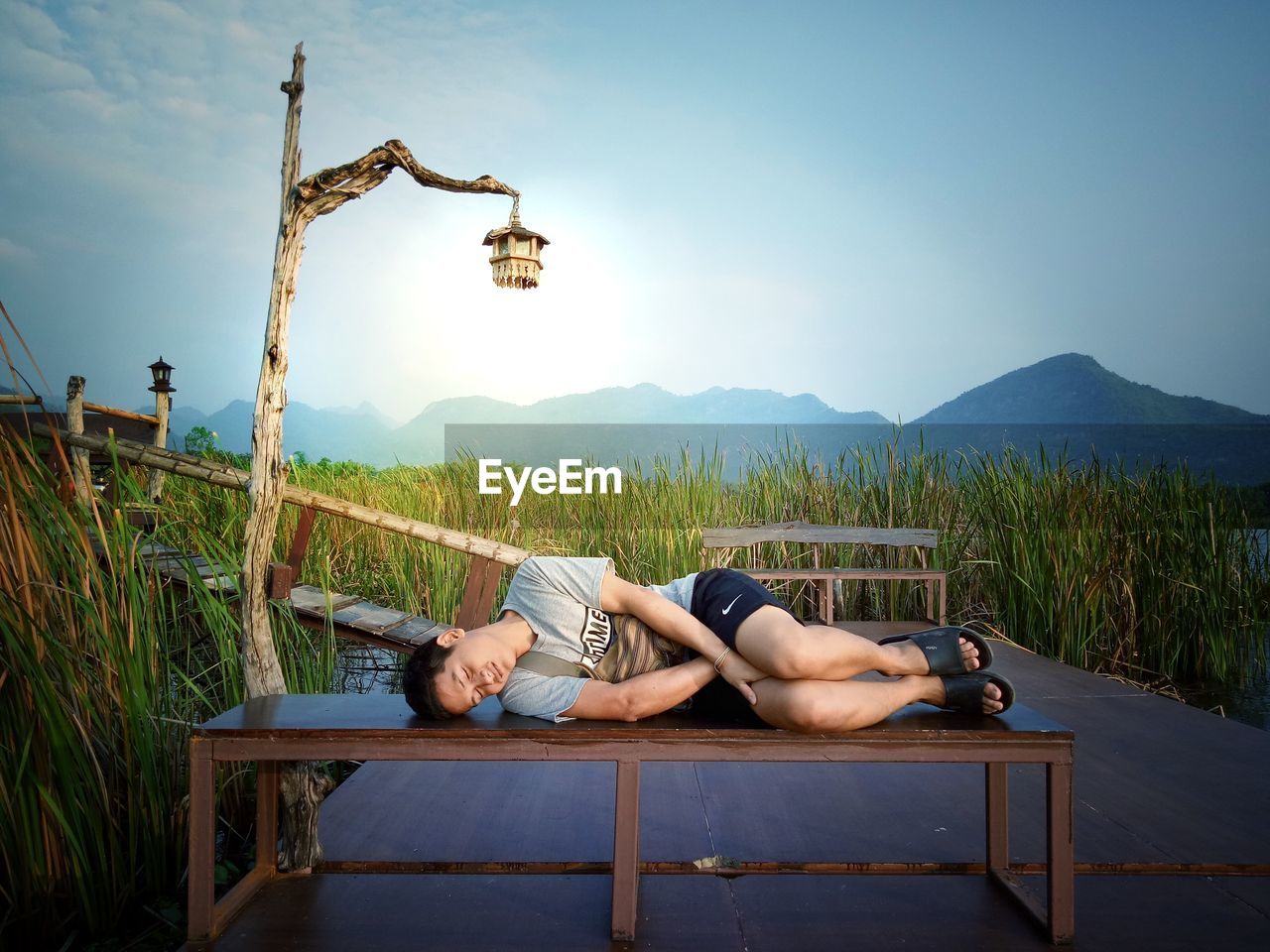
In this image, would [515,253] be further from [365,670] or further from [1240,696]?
[1240,696]

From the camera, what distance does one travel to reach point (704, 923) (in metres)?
1.72

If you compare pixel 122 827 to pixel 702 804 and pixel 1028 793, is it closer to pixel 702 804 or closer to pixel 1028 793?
pixel 702 804

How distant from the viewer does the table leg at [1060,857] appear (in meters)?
1.64

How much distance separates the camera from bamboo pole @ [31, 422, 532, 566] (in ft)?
13.3

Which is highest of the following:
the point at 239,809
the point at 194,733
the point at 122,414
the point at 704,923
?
the point at 122,414

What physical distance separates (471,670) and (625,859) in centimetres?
49

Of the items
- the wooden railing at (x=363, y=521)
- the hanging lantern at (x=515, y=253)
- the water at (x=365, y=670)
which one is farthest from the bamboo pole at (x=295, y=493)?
the hanging lantern at (x=515, y=253)

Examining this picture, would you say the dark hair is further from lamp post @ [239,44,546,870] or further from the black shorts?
lamp post @ [239,44,546,870]

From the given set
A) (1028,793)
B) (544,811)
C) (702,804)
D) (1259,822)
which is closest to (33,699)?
(544,811)

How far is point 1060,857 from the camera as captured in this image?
1.65m

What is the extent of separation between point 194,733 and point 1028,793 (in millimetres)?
2328

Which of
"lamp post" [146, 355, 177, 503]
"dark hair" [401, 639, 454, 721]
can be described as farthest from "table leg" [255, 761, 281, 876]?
"lamp post" [146, 355, 177, 503]

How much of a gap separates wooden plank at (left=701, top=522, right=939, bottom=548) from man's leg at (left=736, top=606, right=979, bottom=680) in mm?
3633

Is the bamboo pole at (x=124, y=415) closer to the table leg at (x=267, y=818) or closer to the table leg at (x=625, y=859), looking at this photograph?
the table leg at (x=267, y=818)
